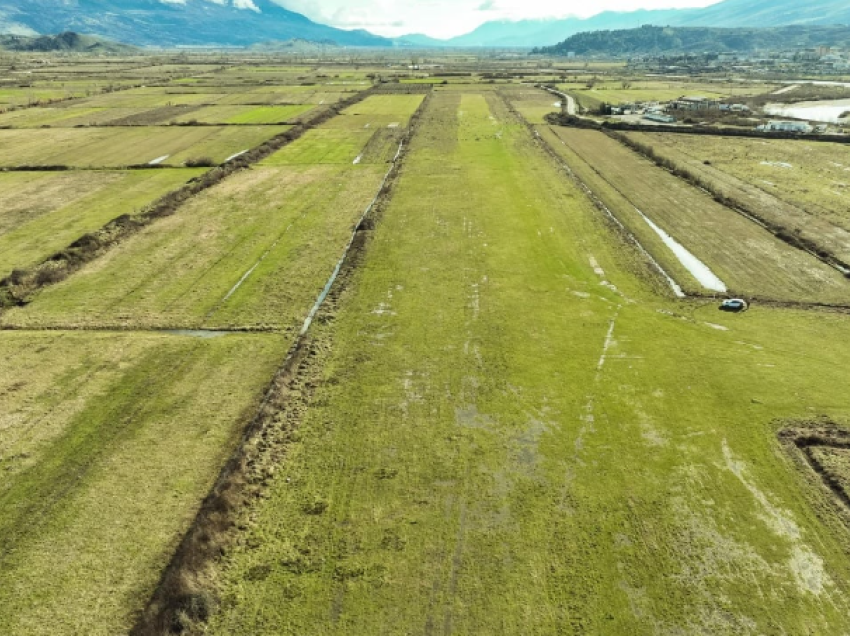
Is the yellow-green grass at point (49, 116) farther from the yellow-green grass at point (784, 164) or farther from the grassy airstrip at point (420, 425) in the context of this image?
the yellow-green grass at point (784, 164)

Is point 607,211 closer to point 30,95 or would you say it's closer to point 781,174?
point 781,174

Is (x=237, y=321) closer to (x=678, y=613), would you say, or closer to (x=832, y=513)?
(x=678, y=613)

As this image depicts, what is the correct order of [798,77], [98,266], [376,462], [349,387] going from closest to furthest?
[376,462]
[349,387]
[98,266]
[798,77]

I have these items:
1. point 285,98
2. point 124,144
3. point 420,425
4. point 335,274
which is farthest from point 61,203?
point 285,98

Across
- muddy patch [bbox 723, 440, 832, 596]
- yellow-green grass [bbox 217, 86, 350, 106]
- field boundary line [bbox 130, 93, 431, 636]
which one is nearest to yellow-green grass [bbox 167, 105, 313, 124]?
yellow-green grass [bbox 217, 86, 350, 106]

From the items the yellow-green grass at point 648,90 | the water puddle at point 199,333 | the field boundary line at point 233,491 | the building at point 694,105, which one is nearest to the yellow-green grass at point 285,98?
the yellow-green grass at point 648,90

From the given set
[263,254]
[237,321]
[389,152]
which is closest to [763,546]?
[237,321]

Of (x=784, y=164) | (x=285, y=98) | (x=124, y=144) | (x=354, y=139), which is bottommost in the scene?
(x=784, y=164)
